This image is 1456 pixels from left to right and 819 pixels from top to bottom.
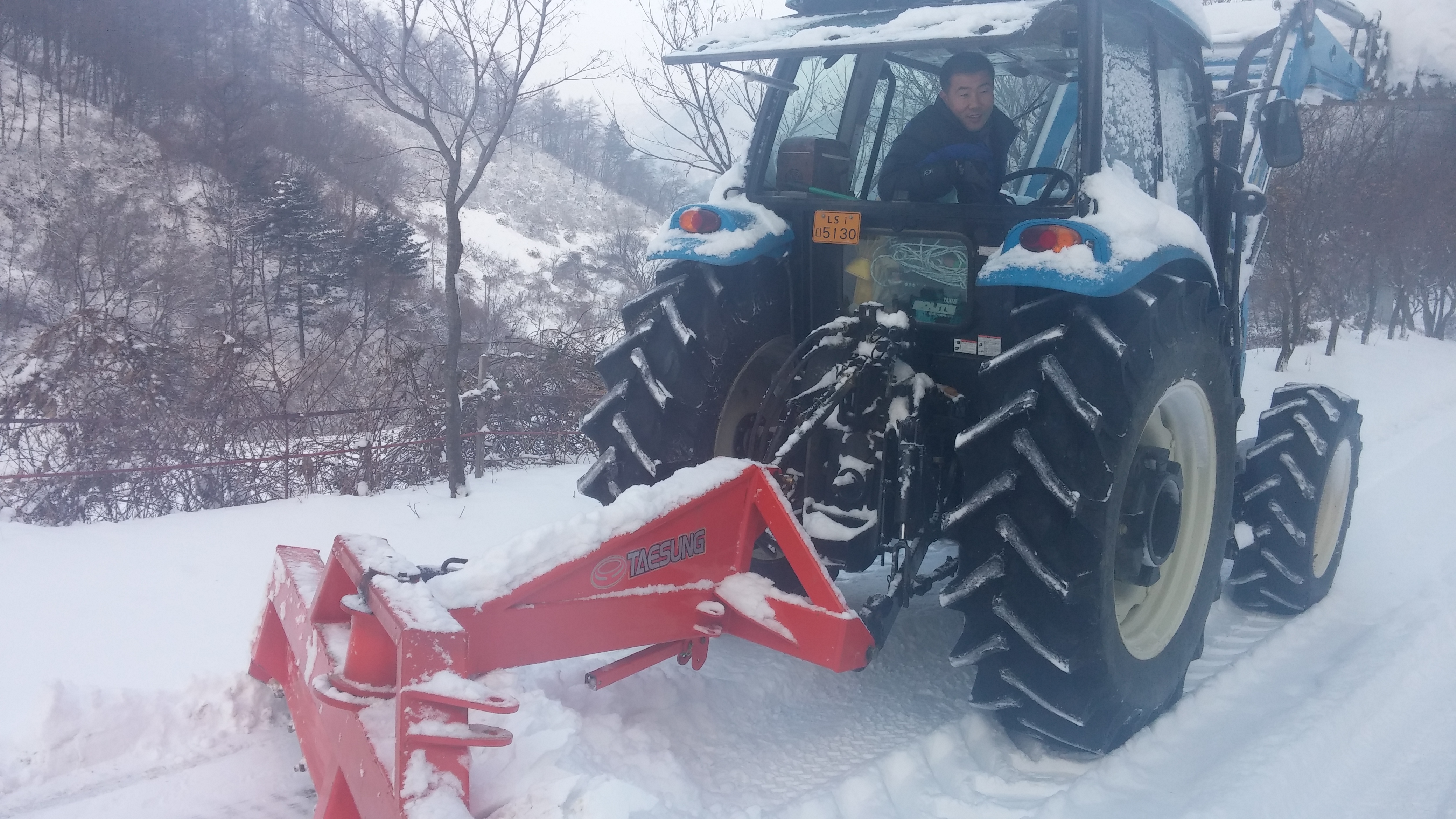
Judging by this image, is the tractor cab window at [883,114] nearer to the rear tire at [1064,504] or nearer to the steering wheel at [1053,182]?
the steering wheel at [1053,182]

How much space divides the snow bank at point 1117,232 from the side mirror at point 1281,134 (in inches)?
35.3

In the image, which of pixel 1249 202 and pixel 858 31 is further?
pixel 1249 202

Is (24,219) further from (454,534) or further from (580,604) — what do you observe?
(580,604)

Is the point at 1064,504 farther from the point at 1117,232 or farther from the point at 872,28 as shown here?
the point at 872,28

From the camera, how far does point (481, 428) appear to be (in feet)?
26.6

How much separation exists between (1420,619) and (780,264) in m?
3.14

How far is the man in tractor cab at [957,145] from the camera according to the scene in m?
3.14

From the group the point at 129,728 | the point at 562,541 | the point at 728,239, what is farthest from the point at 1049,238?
the point at 129,728

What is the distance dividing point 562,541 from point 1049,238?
1.56 m

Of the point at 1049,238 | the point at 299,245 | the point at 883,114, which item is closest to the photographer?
the point at 1049,238

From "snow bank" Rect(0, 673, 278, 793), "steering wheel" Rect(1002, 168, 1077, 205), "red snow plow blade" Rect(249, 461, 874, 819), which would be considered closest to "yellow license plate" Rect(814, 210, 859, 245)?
"steering wheel" Rect(1002, 168, 1077, 205)

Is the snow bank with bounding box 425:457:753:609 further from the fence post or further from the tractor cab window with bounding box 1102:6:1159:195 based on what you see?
the fence post

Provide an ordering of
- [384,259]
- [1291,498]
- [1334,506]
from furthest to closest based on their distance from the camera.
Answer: [384,259], [1334,506], [1291,498]

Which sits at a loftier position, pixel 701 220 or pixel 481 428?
pixel 701 220
